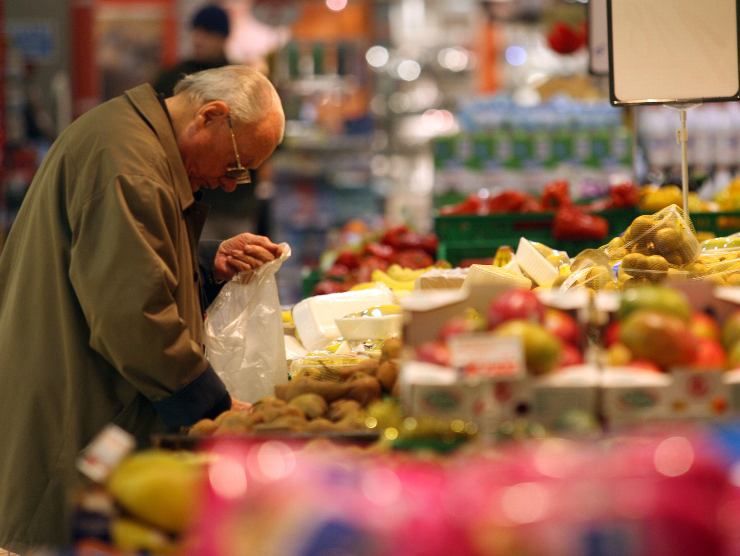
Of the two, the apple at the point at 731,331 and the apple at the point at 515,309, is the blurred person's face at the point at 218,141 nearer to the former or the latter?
the apple at the point at 515,309

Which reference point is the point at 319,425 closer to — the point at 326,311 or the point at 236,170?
the point at 236,170

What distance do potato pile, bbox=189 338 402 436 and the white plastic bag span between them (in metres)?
0.39

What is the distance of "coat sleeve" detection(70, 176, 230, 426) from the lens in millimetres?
2855

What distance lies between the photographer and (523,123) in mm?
9086

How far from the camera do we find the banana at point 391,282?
473 centimetres

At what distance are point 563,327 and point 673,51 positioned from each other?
2.05 meters

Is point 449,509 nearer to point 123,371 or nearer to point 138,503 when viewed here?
point 138,503

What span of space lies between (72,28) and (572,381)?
1164 cm

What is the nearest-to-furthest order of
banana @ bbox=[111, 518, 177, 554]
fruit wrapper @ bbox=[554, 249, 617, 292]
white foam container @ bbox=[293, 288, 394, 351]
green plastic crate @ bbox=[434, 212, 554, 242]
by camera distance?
banana @ bbox=[111, 518, 177, 554] < fruit wrapper @ bbox=[554, 249, 617, 292] < white foam container @ bbox=[293, 288, 394, 351] < green plastic crate @ bbox=[434, 212, 554, 242]

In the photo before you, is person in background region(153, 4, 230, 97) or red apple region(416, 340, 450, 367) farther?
person in background region(153, 4, 230, 97)

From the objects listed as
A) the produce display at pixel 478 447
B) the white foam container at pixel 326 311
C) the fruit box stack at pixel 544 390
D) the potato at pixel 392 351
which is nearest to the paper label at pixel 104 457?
the produce display at pixel 478 447

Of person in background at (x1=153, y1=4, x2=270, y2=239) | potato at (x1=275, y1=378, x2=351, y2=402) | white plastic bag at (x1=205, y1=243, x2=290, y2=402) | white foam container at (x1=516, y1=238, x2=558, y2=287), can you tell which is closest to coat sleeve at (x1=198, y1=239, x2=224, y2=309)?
white plastic bag at (x1=205, y1=243, x2=290, y2=402)

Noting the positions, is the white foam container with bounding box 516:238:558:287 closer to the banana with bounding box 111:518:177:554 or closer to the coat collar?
the coat collar

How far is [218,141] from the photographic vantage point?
10.7 feet
